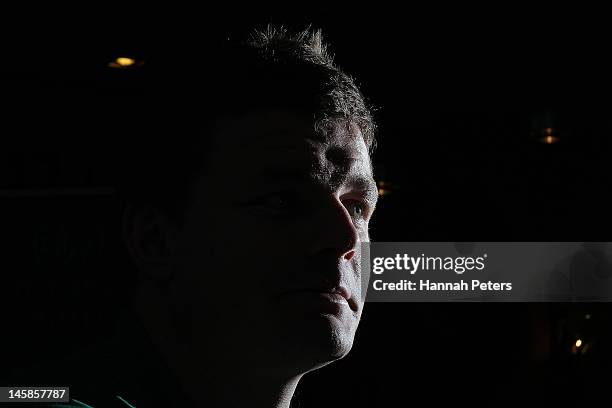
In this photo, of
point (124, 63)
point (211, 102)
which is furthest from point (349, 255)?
point (124, 63)

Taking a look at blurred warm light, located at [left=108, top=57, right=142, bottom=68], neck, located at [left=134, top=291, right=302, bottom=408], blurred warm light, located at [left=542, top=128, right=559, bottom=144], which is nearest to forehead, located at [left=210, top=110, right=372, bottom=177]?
neck, located at [left=134, top=291, right=302, bottom=408]

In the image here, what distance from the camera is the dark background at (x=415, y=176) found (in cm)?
222

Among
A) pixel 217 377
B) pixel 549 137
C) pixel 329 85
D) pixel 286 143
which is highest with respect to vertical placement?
pixel 549 137

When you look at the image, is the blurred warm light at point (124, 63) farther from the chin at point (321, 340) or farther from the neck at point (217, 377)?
the chin at point (321, 340)

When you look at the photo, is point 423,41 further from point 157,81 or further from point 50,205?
point 157,81

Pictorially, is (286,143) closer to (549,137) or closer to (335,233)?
(335,233)

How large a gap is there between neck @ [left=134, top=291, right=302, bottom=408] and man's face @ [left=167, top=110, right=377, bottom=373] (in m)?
0.02

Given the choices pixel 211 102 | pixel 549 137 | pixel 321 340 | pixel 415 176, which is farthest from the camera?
pixel 415 176

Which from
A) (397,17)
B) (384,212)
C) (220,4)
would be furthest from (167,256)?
(384,212)

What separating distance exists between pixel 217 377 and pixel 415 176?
3229mm

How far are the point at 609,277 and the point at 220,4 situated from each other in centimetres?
205

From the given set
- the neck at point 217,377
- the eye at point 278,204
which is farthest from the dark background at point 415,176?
the eye at point 278,204

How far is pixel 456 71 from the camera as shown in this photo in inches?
124

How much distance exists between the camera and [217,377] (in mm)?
909
